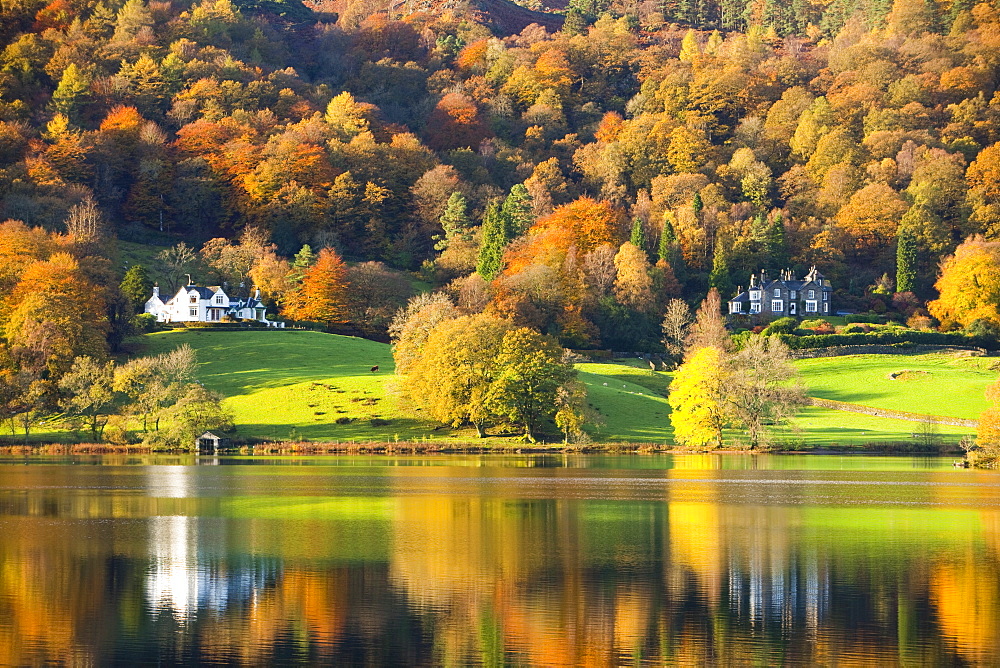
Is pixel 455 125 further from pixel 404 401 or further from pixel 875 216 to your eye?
pixel 404 401

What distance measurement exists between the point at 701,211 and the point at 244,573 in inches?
4724

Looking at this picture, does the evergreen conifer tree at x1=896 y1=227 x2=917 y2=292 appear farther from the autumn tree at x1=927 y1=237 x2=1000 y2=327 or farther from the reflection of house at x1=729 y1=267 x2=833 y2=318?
the reflection of house at x1=729 y1=267 x2=833 y2=318

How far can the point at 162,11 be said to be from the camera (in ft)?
578

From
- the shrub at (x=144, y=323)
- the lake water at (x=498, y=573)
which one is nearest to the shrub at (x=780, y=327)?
the shrub at (x=144, y=323)

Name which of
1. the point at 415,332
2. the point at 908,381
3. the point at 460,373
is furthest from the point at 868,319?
the point at 460,373

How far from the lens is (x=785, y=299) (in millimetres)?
134375

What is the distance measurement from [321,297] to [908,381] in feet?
177

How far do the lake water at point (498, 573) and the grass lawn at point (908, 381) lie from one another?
3972 cm

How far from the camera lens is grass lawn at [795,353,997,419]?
9306 centimetres

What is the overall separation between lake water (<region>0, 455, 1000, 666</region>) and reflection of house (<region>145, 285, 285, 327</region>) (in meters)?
66.9

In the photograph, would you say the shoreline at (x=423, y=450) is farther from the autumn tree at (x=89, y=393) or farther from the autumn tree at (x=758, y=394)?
the autumn tree at (x=89, y=393)

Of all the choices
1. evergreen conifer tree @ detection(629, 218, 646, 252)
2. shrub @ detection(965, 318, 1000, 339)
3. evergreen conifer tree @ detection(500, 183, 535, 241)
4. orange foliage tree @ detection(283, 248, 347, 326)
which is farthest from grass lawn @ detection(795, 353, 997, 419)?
orange foliage tree @ detection(283, 248, 347, 326)

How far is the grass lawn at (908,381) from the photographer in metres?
93.1

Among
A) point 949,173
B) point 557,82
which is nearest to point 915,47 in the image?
point 949,173
